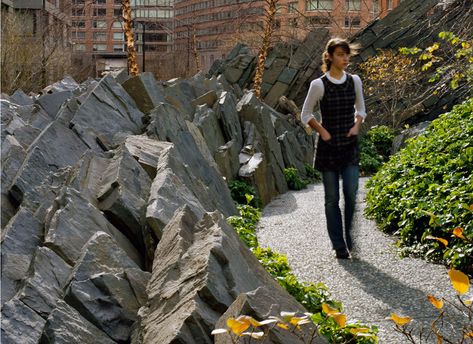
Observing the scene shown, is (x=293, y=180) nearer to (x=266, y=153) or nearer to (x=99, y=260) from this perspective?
(x=266, y=153)

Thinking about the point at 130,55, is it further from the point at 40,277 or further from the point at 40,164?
the point at 40,277

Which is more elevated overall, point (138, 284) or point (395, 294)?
point (138, 284)

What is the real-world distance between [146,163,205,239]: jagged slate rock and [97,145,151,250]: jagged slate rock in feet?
0.53

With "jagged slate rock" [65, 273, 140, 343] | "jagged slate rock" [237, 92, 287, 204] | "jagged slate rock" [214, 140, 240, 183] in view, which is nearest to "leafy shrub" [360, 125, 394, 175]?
"jagged slate rock" [237, 92, 287, 204]

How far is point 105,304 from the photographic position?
4051 millimetres

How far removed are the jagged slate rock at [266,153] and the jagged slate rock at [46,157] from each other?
17.6ft

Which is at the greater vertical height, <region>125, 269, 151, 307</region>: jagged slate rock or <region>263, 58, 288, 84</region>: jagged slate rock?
<region>263, 58, 288, 84</region>: jagged slate rock

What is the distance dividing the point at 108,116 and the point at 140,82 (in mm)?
2914

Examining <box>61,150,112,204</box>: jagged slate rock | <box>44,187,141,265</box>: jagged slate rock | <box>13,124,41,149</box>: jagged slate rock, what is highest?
<box>13,124,41,149</box>: jagged slate rock

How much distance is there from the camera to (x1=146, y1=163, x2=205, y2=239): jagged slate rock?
512cm

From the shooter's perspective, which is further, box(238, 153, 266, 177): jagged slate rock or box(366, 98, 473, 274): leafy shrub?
box(238, 153, 266, 177): jagged slate rock

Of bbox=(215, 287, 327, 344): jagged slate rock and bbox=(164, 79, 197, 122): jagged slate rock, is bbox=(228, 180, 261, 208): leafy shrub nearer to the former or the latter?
bbox=(164, 79, 197, 122): jagged slate rock

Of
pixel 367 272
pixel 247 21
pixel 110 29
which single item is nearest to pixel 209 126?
pixel 367 272

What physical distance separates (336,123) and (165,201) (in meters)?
2.41
